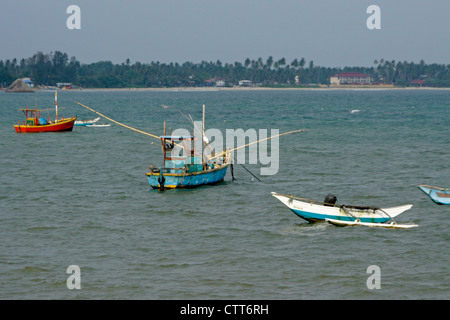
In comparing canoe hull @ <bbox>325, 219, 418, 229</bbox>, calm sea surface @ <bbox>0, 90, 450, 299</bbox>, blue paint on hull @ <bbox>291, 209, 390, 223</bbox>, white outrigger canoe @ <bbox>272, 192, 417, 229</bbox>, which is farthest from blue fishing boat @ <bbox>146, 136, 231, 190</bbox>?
canoe hull @ <bbox>325, 219, 418, 229</bbox>

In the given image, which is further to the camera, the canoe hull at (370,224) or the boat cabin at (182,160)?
the boat cabin at (182,160)

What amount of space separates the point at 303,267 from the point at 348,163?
93.5 ft

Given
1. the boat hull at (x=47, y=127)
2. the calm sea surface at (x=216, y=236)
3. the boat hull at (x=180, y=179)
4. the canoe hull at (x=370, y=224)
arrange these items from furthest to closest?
the boat hull at (x=47, y=127), the boat hull at (x=180, y=179), the canoe hull at (x=370, y=224), the calm sea surface at (x=216, y=236)

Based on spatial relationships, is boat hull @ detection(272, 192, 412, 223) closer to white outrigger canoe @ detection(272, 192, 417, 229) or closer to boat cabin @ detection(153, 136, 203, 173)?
white outrigger canoe @ detection(272, 192, 417, 229)

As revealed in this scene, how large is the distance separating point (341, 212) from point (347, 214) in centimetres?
29

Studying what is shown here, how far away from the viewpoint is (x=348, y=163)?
51.0 metres

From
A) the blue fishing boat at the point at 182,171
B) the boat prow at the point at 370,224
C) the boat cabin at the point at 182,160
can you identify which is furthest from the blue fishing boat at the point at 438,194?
the boat cabin at the point at 182,160

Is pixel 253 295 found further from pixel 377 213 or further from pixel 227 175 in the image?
pixel 227 175

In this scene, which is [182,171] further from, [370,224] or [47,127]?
[47,127]

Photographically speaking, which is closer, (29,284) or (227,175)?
(29,284)

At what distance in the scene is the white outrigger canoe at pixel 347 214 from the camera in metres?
28.6

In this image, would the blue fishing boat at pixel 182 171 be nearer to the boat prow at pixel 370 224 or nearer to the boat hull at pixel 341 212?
the boat hull at pixel 341 212
